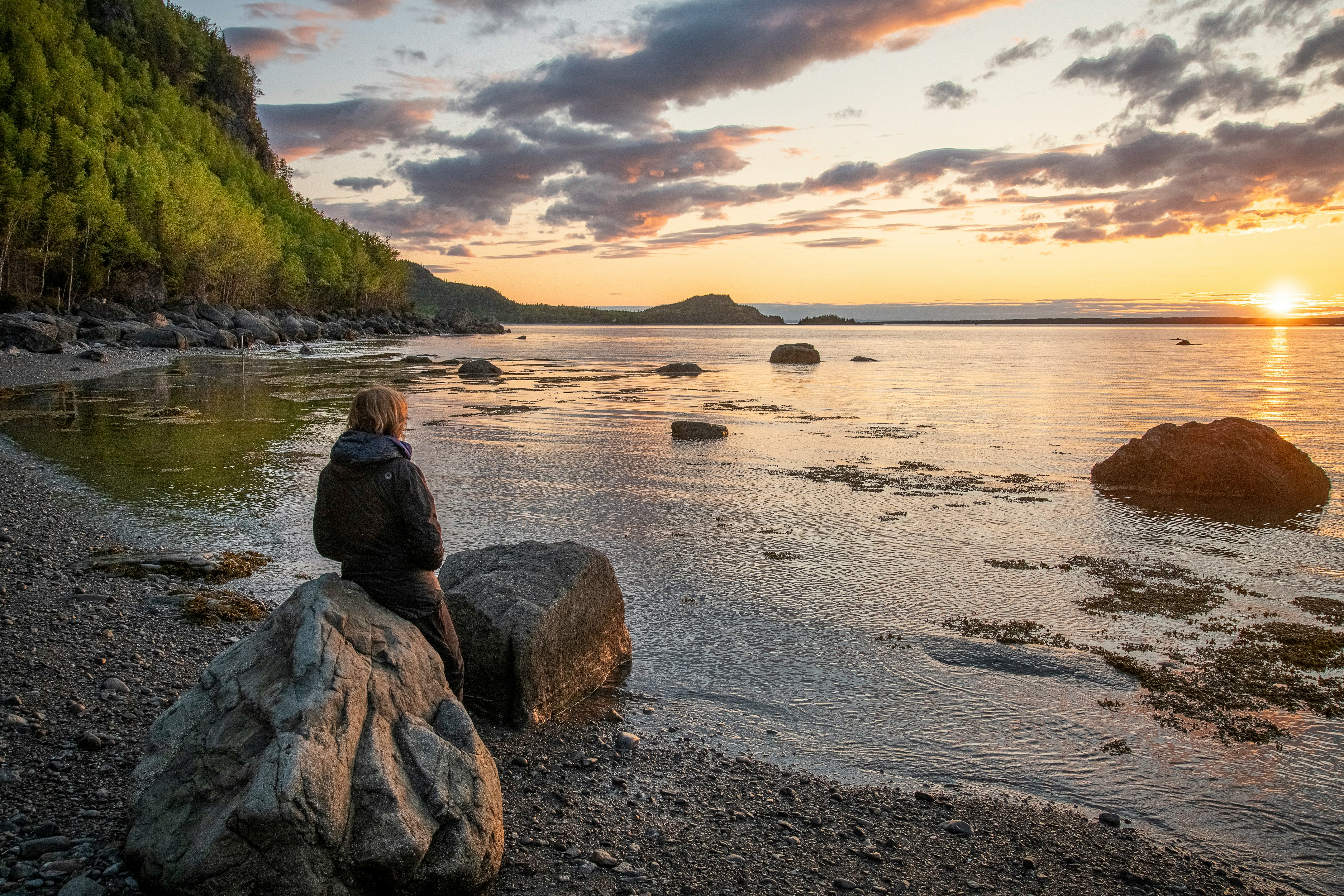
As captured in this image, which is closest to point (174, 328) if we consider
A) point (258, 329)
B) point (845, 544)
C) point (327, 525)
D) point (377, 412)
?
point (258, 329)

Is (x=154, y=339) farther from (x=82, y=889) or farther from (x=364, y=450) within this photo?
(x=82, y=889)

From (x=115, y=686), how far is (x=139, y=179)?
267 feet

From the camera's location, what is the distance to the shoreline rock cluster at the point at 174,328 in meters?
42.8

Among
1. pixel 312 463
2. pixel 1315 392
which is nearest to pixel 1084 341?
pixel 1315 392

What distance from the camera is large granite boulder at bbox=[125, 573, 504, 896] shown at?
155 inches

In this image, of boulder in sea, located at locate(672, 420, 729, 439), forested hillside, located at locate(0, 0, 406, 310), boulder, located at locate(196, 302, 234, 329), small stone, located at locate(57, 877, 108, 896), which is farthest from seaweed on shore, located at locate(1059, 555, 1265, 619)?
boulder, located at locate(196, 302, 234, 329)

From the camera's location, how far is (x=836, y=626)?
9.34 m

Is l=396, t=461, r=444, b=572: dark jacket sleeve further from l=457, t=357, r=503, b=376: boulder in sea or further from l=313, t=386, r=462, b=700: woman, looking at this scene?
l=457, t=357, r=503, b=376: boulder in sea

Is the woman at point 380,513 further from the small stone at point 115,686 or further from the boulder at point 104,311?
the boulder at point 104,311

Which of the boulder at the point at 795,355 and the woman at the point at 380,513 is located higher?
the boulder at the point at 795,355

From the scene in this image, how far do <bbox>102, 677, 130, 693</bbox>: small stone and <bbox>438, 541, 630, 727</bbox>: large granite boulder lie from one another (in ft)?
8.46

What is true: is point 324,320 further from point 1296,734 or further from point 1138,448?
point 1296,734

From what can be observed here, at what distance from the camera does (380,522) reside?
5504 millimetres

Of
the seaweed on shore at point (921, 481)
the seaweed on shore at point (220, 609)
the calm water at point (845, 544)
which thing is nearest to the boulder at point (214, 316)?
the calm water at point (845, 544)
